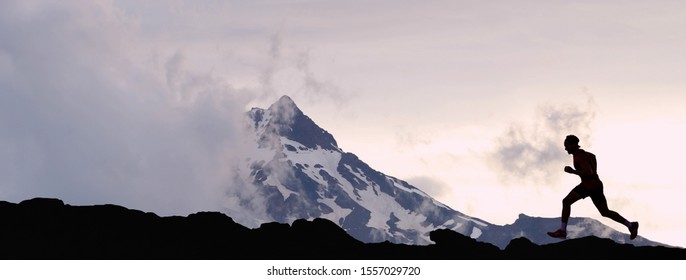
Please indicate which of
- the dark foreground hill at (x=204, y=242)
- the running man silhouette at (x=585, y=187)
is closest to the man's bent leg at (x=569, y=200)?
the running man silhouette at (x=585, y=187)

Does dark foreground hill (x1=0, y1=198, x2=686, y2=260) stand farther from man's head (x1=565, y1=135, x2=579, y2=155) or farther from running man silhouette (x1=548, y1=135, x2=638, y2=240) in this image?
man's head (x1=565, y1=135, x2=579, y2=155)

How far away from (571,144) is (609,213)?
295 centimetres

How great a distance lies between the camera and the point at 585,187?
1270 inches

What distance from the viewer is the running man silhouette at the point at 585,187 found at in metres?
31.5

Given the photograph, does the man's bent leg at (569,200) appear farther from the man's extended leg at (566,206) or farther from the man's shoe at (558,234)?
the man's shoe at (558,234)

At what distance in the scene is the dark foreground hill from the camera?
46.4 meters

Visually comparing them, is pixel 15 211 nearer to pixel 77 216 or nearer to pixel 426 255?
pixel 77 216

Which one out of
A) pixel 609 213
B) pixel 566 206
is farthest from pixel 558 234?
pixel 609 213

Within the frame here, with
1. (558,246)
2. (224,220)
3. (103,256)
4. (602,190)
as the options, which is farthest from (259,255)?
(602,190)

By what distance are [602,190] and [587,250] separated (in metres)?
18.9

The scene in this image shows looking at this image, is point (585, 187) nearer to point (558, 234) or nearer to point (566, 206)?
point (566, 206)

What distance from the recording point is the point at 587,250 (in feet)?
165
